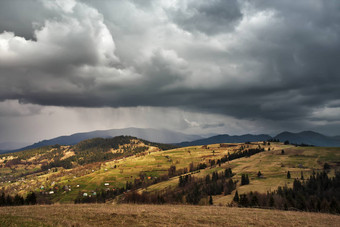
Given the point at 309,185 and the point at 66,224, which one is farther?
the point at 309,185

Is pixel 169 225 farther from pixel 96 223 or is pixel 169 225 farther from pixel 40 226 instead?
pixel 40 226

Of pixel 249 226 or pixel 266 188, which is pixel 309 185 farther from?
pixel 249 226

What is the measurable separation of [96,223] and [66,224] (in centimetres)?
333

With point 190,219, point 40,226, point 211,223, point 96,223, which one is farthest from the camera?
point 190,219

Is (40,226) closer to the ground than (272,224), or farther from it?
farther from it

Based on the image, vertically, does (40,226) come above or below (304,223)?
above

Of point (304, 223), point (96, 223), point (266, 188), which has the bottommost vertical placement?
point (266, 188)

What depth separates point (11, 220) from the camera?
2341 centimetres

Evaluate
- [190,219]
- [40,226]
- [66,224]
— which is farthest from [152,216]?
[40,226]

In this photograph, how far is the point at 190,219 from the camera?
28281 mm

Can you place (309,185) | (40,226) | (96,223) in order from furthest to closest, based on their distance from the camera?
(309,185), (96,223), (40,226)

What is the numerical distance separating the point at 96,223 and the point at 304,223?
27.7 metres

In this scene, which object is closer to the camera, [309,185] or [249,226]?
[249,226]

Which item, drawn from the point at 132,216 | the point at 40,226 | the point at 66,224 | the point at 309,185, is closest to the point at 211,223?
the point at 132,216
